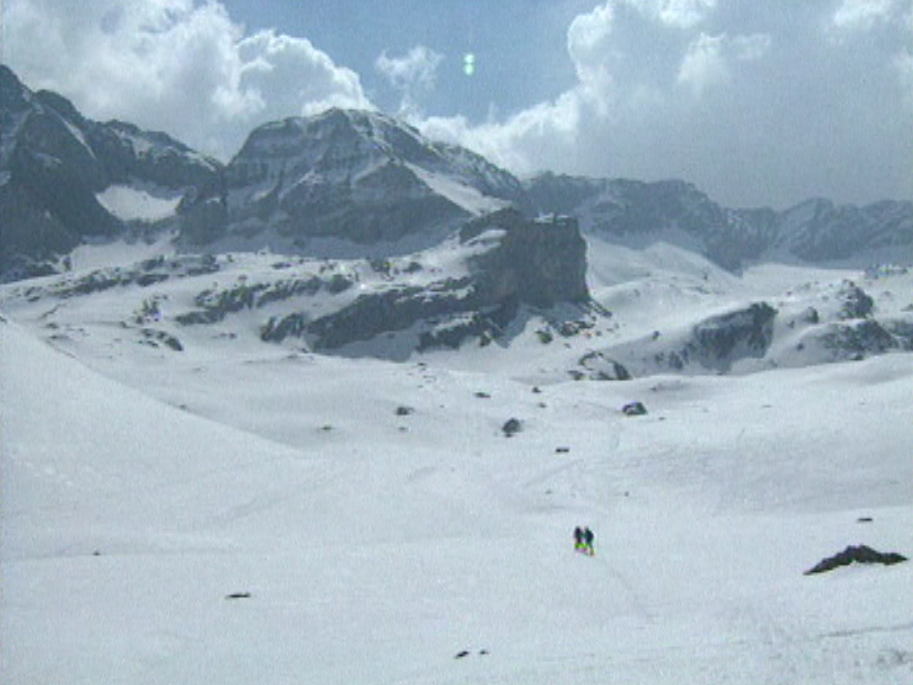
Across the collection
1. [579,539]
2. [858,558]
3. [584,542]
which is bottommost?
[584,542]

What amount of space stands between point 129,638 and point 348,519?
89.6ft

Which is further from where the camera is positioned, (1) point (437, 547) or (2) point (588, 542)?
(1) point (437, 547)

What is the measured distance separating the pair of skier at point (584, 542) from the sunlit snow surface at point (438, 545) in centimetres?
132

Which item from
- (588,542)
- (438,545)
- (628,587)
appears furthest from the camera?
(438,545)

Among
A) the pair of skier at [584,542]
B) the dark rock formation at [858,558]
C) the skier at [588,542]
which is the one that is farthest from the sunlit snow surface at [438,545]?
the dark rock formation at [858,558]

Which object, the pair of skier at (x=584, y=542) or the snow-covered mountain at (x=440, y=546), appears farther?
the pair of skier at (x=584, y=542)

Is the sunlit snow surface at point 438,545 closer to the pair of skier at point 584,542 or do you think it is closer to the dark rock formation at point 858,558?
the pair of skier at point 584,542

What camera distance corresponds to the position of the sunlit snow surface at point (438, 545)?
2166 cm

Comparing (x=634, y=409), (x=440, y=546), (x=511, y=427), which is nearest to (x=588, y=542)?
(x=440, y=546)

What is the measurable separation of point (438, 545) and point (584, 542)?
7037 mm

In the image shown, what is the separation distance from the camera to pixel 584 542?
42.8 metres

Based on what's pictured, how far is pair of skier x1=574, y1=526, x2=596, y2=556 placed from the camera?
1651 inches

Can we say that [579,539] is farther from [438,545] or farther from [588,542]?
[438,545]

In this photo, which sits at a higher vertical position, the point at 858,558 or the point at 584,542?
the point at 858,558
